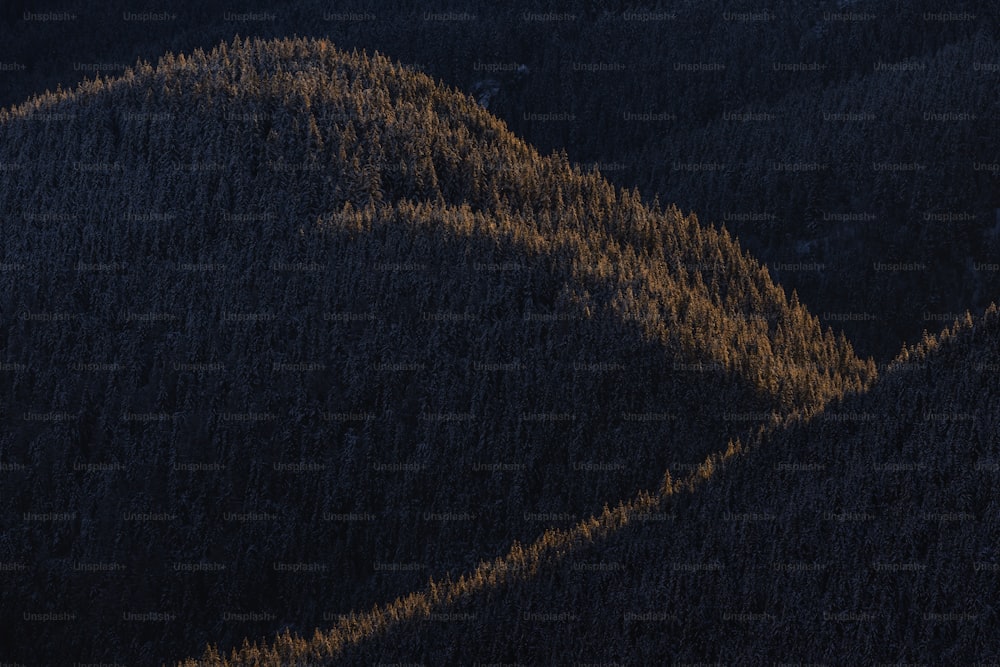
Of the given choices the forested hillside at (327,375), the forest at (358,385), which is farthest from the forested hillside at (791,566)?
the forested hillside at (327,375)

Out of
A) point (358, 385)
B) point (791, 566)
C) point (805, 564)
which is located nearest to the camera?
point (805, 564)

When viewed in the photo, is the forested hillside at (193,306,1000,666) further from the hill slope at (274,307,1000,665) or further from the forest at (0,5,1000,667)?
the forest at (0,5,1000,667)

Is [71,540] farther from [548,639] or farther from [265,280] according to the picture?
[548,639]

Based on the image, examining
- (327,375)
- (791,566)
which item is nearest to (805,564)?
(791,566)

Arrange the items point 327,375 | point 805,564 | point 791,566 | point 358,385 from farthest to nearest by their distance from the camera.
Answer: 1. point 327,375
2. point 358,385
3. point 791,566
4. point 805,564

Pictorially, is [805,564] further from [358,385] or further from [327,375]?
[327,375]

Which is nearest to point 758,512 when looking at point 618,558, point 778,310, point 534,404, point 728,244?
point 618,558
